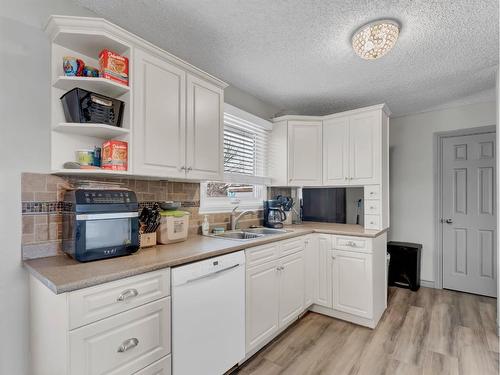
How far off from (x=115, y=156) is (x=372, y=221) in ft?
8.42

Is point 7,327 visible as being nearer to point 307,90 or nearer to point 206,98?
point 206,98

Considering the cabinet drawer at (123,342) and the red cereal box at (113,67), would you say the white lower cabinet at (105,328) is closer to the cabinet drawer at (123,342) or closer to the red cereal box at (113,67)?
the cabinet drawer at (123,342)

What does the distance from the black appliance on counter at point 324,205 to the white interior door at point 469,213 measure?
1416 mm

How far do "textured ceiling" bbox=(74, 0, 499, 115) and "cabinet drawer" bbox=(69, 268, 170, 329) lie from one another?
1630mm

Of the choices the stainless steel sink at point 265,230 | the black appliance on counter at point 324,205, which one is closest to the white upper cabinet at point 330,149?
the black appliance on counter at point 324,205

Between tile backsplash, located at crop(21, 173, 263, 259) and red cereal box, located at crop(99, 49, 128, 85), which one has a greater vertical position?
red cereal box, located at crop(99, 49, 128, 85)

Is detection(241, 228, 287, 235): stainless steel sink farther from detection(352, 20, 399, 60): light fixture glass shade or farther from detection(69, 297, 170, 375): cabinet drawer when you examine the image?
detection(352, 20, 399, 60): light fixture glass shade

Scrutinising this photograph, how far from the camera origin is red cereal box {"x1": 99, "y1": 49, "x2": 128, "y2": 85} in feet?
5.10

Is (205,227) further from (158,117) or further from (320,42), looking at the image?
(320,42)

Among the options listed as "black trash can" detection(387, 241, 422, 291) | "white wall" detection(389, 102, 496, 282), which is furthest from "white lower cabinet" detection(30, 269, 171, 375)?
"white wall" detection(389, 102, 496, 282)

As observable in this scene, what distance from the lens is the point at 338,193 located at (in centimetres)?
357

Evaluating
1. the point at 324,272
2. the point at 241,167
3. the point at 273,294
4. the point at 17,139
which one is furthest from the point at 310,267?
the point at 17,139

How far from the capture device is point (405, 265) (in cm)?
363

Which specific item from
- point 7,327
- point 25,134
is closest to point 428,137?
point 25,134
